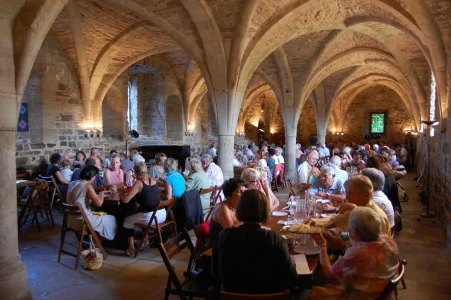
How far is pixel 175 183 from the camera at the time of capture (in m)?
4.93

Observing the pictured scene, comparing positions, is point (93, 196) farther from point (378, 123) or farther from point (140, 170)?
point (378, 123)

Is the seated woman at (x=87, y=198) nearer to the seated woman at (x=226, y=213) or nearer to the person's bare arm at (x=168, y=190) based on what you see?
the person's bare arm at (x=168, y=190)

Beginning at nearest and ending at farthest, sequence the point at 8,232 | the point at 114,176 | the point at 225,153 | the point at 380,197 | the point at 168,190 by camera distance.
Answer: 1. the point at 8,232
2. the point at 380,197
3. the point at 168,190
4. the point at 114,176
5. the point at 225,153

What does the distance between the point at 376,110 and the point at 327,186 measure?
63.4ft

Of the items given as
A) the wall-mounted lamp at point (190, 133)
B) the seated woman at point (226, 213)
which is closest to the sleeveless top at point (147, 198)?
the seated woman at point (226, 213)

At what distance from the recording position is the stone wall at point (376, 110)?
20859mm

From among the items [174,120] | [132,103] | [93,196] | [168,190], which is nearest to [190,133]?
[174,120]

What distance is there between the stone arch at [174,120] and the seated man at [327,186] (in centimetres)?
970

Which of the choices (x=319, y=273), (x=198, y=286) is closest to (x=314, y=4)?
(x=319, y=273)

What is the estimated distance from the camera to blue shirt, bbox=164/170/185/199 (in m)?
4.91

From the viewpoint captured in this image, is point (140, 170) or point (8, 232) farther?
point (140, 170)

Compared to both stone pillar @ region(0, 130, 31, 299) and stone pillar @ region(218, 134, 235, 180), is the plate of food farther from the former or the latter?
stone pillar @ region(218, 134, 235, 180)

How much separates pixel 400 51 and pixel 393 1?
148 inches

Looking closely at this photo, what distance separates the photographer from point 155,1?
6461mm
